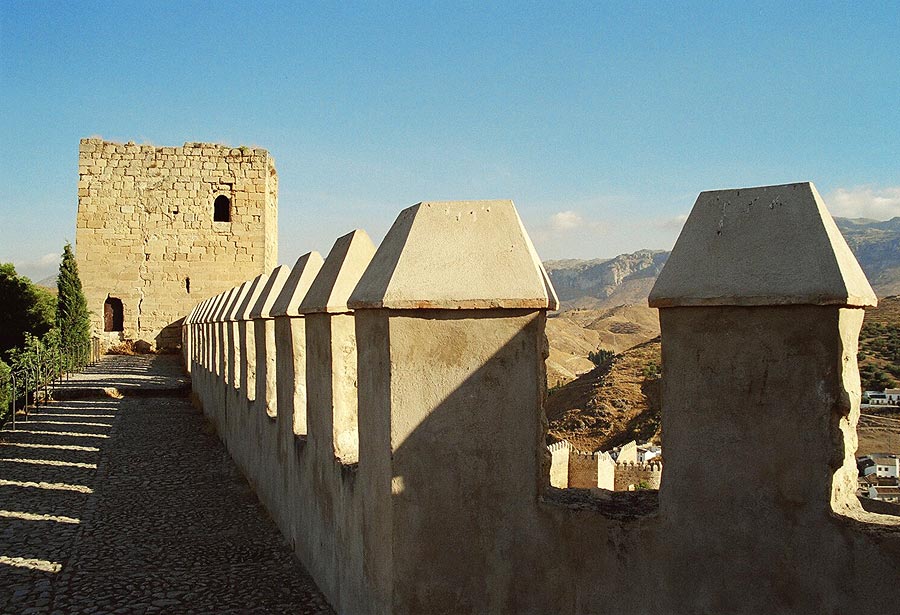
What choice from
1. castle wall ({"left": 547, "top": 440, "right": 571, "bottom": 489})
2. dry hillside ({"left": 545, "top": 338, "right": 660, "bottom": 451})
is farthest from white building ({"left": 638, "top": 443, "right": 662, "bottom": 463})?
dry hillside ({"left": 545, "top": 338, "right": 660, "bottom": 451})

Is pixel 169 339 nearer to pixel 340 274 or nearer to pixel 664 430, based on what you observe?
pixel 340 274

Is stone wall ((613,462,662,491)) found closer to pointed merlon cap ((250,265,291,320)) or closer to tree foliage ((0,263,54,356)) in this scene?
pointed merlon cap ((250,265,291,320))

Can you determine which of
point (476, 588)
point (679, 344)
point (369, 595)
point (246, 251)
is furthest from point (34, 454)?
point (246, 251)

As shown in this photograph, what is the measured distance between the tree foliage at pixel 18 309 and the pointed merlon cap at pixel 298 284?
844 inches

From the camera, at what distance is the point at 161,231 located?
27.4 meters

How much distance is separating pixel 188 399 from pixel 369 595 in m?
14.3

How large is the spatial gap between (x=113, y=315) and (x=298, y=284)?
988 inches

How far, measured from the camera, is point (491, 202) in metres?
3.38

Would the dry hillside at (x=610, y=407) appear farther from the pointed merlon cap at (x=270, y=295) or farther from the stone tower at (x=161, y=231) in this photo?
the pointed merlon cap at (x=270, y=295)

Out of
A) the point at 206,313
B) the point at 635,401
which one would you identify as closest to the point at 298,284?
the point at 206,313

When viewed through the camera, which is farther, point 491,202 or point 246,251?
point 246,251

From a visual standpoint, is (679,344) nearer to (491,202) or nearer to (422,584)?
(491,202)

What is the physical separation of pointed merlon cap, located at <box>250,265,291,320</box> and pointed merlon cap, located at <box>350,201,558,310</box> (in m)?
3.33

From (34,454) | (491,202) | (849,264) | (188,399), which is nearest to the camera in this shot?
(849,264)
